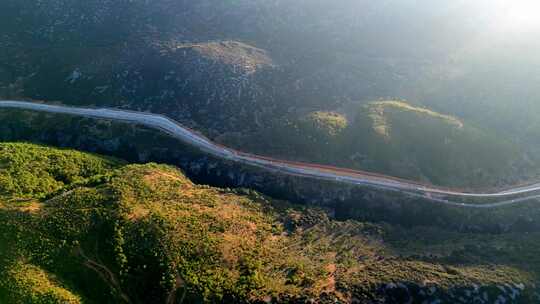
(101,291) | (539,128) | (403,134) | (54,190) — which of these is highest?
(539,128)

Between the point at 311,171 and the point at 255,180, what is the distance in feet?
38.5

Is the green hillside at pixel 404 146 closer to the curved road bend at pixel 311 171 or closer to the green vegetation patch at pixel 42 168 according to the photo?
the curved road bend at pixel 311 171

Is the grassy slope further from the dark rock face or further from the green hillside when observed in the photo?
the green hillside

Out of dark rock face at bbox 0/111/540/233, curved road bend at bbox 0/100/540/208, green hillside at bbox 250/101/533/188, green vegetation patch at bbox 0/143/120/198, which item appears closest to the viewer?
green vegetation patch at bbox 0/143/120/198

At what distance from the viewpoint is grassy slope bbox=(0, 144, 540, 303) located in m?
54.4

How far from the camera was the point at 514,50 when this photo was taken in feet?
368

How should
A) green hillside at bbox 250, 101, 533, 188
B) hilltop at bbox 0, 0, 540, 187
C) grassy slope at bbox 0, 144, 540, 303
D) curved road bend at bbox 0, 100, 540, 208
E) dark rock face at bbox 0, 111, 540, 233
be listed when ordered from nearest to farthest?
1. grassy slope at bbox 0, 144, 540, 303
2. dark rock face at bbox 0, 111, 540, 233
3. curved road bend at bbox 0, 100, 540, 208
4. green hillside at bbox 250, 101, 533, 188
5. hilltop at bbox 0, 0, 540, 187

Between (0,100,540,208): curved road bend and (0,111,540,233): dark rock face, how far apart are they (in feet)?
4.90

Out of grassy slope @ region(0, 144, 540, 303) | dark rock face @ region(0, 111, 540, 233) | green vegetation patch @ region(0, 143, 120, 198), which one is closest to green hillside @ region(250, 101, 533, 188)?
dark rock face @ region(0, 111, 540, 233)

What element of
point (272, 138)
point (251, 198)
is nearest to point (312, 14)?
point (272, 138)

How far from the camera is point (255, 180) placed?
83.3m

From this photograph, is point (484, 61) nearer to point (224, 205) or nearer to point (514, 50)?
point (514, 50)

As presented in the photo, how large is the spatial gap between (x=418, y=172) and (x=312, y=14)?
2747 inches

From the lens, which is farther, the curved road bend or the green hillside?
the green hillside
